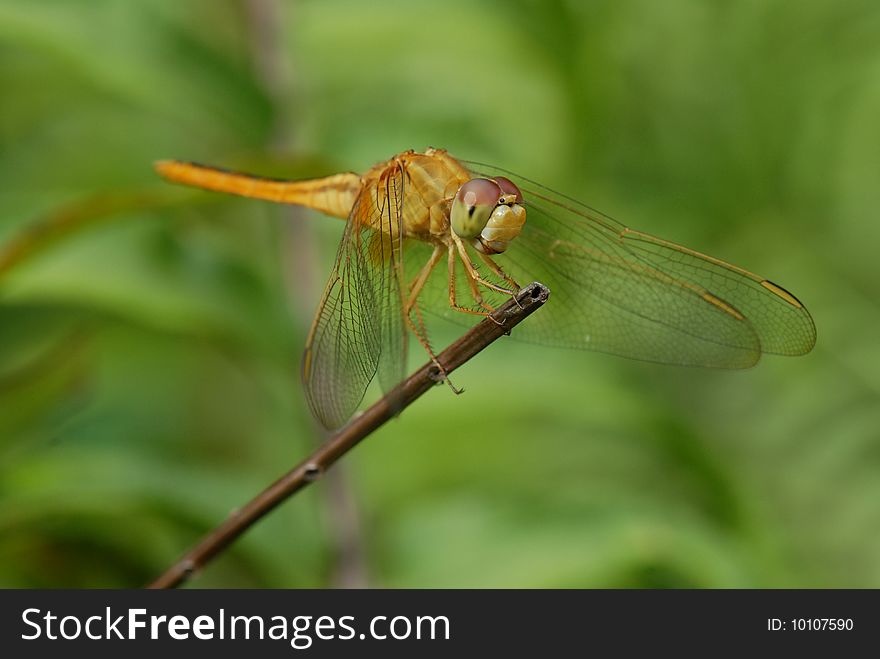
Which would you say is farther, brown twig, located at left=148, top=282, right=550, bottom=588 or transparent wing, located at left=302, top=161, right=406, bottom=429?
transparent wing, located at left=302, top=161, right=406, bottom=429

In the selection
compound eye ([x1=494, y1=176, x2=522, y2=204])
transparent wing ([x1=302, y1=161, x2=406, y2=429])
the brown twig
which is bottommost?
the brown twig

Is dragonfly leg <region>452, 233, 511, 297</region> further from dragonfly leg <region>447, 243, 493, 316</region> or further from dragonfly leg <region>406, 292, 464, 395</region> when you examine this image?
dragonfly leg <region>406, 292, 464, 395</region>

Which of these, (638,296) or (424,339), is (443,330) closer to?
(638,296)

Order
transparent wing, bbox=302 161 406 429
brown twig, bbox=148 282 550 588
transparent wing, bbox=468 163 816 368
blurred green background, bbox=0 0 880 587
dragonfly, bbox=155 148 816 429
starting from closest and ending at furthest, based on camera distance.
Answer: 1. brown twig, bbox=148 282 550 588
2. transparent wing, bbox=302 161 406 429
3. dragonfly, bbox=155 148 816 429
4. transparent wing, bbox=468 163 816 368
5. blurred green background, bbox=0 0 880 587

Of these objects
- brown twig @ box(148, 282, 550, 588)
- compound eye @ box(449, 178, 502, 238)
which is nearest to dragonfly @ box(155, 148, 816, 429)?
compound eye @ box(449, 178, 502, 238)

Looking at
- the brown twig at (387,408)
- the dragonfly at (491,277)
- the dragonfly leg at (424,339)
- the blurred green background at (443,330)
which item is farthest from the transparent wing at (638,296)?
the brown twig at (387,408)

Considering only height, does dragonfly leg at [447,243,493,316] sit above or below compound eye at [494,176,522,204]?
below

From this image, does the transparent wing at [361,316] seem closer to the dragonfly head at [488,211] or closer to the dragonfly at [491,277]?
the dragonfly at [491,277]
